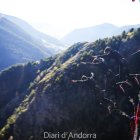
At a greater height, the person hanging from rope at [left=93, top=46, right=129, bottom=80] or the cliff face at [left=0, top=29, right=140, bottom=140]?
the person hanging from rope at [left=93, top=46, right=129, bottom=80]

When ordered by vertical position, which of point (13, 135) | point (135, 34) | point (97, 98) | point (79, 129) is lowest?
point (13, 135)

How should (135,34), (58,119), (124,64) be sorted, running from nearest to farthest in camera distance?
(58,119), (124,64), (135,34)

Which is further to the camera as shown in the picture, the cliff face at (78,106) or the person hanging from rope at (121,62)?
the person hanging from rope at (121,62)

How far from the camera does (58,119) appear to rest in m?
142

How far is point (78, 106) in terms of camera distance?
141875 millimetres

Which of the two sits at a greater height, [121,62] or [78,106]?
[121,62]

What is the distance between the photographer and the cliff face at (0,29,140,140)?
13112cm

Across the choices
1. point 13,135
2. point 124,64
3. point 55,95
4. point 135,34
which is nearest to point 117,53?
point 124,64

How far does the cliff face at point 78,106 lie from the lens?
430 feet

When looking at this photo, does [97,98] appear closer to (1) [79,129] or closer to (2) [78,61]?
(1) [79,129]

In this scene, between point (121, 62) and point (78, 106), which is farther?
point (121, 62)

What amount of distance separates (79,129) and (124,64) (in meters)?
42.3

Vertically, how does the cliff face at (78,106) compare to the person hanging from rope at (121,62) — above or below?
below

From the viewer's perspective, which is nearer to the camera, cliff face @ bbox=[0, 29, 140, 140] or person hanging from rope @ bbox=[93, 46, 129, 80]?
cliff face @ bbox=[0, 29, 140, 140]
